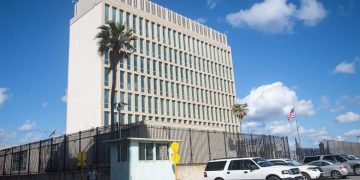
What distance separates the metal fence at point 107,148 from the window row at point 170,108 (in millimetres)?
27921

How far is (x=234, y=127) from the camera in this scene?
92.8 meters

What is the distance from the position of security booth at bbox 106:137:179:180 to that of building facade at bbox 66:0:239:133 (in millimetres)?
30407

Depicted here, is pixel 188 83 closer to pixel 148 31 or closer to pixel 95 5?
pixel 148 31

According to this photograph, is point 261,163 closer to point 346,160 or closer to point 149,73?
point 346,160

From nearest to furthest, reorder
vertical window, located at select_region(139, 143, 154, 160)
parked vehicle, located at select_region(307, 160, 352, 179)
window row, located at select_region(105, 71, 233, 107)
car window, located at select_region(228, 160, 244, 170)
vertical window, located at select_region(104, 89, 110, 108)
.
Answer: car window, located at select_region(228, 160, 244, 170) → vertical window, located at select_region(139, 143, 154, 160) → parked vehicle, located at select_region(307, 160, 352, 179) → vertical window, located at select_region(104, 89, 110, 108) → window row, located at select_region(105, 71, 233, 107)

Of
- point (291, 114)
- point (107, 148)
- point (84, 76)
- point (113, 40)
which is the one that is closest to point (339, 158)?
point (291, 114)

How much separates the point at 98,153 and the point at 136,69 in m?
40.7

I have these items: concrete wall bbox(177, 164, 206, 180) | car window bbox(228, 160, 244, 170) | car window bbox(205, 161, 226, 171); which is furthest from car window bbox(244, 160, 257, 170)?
concrete wall bbox(177, 164, 206, 180)

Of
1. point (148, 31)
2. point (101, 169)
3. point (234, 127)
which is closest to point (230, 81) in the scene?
point (234, 127)

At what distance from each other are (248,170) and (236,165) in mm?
989

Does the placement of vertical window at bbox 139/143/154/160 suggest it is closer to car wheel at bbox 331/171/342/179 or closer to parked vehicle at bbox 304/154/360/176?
car wheel at bbox 331/171/342/179

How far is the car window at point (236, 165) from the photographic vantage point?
69.3 ft

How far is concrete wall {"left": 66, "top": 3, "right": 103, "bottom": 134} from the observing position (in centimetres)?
6306

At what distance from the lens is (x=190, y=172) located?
28016 millimetres
